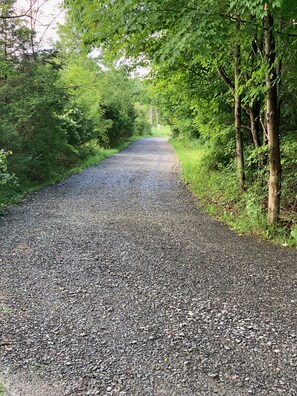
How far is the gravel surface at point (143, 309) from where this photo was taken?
2.69 metres

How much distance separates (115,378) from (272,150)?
4.91 m

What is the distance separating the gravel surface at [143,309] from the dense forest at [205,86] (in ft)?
5.24

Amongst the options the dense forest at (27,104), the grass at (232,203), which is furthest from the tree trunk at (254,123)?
the dense forest at (27,104)

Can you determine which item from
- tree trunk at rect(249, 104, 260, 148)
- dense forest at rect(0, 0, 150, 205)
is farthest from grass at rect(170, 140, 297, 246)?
dense forest at rect(0, 0, 150, 205)

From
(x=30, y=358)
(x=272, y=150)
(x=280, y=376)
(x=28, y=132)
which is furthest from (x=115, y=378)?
(x=28, y=132)

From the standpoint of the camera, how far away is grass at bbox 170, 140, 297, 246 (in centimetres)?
625

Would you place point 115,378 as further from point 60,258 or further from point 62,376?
point 60,258

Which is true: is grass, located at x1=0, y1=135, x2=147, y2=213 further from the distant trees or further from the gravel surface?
the distant trees

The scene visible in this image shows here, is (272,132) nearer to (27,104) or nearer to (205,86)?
(205,86)

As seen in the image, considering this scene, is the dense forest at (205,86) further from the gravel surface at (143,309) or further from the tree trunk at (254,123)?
the gravel surface at (143,309)

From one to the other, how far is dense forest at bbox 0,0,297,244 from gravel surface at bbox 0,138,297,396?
1.60m

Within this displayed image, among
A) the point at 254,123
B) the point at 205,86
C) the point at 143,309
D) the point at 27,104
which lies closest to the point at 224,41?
the point at 254,123

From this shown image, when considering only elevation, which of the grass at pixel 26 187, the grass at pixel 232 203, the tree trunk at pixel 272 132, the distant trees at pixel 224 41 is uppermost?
the distant trees at pixel 224 41

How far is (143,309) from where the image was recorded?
3750 millimetres
